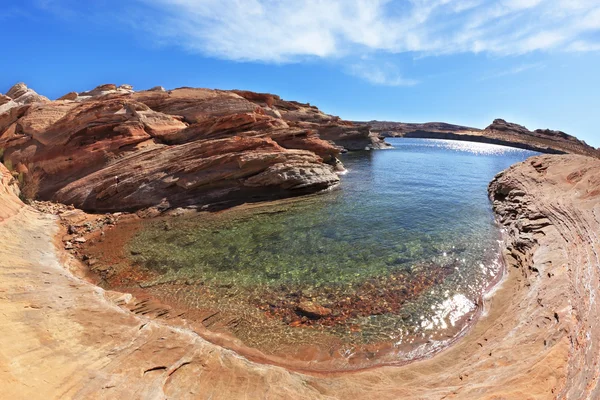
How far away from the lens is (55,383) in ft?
16.4

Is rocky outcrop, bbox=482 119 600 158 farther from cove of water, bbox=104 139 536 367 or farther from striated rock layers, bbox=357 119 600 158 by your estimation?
cove of water, bbox=104 139 536 367

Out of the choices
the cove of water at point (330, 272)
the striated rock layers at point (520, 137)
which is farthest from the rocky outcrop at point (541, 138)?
the cove of water at point (330, 272)

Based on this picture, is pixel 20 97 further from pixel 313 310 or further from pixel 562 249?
pixel 562 249

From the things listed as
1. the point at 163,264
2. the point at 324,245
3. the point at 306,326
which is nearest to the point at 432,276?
the point at 324,245

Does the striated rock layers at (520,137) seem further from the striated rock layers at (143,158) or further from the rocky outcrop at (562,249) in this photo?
the striated rock layers at (143,158)

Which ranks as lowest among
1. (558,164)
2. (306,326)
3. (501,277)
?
(306,326)

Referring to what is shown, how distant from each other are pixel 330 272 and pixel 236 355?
19.1 ft

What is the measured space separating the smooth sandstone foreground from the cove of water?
1231 mm

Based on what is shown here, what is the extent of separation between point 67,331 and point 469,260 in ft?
51.6

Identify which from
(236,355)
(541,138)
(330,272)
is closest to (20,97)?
(330,272)

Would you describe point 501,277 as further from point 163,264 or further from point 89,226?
point 89,226

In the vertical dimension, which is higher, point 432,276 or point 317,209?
point 317,209

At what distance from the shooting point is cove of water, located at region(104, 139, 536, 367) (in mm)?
9039

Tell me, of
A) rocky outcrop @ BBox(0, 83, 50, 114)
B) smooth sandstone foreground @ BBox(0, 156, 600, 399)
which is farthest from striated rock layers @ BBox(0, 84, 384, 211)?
smooth sandstone foreground @ BBox(0, 156, 600, 399)
